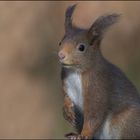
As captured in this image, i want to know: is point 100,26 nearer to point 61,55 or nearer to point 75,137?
point 61,55

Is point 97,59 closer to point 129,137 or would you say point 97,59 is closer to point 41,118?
point 129,137

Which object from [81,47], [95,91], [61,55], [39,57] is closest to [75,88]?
[95,91]

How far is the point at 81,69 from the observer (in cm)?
646

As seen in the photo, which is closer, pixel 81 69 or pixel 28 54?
pixel 81 69

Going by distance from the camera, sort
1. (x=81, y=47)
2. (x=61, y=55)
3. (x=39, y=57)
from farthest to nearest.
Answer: (x=39, y=57)
(x=81, y=47)
(x=61, y=55)

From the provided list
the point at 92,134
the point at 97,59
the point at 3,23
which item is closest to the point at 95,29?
the point at 97,59

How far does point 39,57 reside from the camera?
41.6ft

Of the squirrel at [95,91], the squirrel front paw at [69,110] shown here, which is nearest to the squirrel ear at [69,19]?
the squirrel at [95,91]

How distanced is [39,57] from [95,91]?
6.17 meters

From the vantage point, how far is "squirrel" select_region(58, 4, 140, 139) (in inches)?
254

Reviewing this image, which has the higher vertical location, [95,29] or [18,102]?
[95,29]

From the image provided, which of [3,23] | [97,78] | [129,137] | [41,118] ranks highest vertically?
[97,78]

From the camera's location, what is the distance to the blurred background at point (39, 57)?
12.1 meters

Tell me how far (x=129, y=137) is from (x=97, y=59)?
1.94 ft
